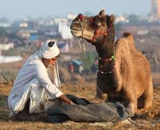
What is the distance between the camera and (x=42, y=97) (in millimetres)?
7148

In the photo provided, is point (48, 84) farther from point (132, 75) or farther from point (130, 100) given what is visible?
point (132, 75)

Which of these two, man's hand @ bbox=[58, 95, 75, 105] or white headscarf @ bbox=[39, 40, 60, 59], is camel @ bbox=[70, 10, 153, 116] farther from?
man's hand @ bbox=[58, 95, 75, 105]

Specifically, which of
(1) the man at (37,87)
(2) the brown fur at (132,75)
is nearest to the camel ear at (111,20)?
(2) the brown fur at (132,75)

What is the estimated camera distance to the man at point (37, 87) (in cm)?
703

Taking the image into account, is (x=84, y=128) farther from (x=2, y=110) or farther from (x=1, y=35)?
(x=1, y=35)

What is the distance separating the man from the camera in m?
7.03

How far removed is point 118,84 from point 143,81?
1134 mm

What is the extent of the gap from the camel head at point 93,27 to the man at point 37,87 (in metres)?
0.38

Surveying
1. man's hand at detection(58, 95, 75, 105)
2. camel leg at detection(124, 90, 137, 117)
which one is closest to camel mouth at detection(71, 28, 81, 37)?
man's hand at detection(58, 95, 75, 105)

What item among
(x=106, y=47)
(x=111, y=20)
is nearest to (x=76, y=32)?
(x=106, y=47)

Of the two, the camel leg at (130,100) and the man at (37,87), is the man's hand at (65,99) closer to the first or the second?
the man at (37,87)

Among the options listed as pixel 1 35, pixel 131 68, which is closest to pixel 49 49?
pixel 131 68

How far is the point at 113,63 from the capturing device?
7.48 m

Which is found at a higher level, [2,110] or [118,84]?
[118,84]
